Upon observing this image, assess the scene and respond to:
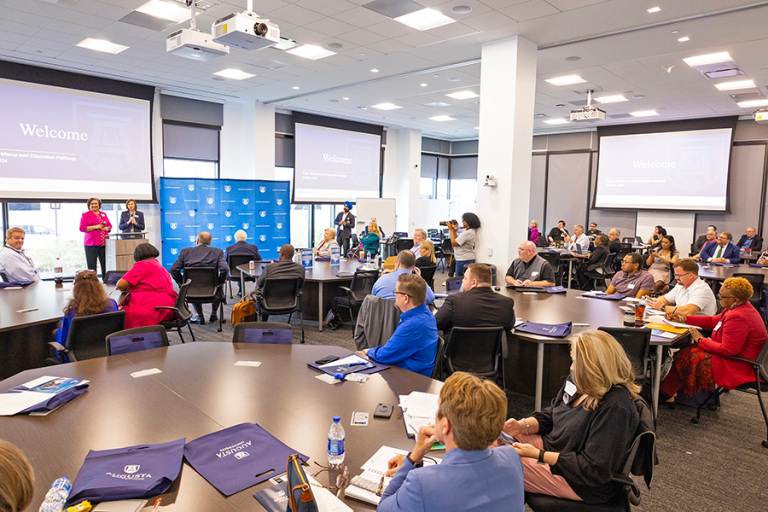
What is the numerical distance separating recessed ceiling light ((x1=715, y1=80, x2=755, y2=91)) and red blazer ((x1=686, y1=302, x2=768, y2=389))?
23.1 feet

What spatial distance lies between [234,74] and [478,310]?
7442 millimetres

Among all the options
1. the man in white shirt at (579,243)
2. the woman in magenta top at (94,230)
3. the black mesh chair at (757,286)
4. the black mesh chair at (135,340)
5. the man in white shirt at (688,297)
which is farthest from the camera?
the man in white shirt at (579,243)

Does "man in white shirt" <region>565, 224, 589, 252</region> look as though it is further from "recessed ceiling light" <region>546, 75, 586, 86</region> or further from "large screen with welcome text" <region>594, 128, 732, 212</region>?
"large screen with welcome text" <region>594, 128, 732, 212</region>

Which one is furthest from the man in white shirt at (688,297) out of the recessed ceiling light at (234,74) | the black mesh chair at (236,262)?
the recessed ceiling light at (234,74)

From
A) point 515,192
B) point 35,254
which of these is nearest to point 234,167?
point 35,254

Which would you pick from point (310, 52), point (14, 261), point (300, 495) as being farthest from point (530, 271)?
point (14, 261)

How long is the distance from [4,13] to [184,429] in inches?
263

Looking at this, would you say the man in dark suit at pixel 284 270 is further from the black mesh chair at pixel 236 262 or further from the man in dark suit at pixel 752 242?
the man in dark suit at pixel 752 242

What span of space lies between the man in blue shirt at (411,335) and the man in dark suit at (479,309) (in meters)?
0.71

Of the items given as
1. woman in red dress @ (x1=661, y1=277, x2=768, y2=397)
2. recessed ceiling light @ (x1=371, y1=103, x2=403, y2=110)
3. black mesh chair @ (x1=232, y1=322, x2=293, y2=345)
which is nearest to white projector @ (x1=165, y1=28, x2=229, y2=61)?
black mesh chair @ (x1=232, y1=322, x2=293, y2=345)

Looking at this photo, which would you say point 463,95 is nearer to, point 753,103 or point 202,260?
point 753,103

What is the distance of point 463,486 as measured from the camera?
143 centimetres

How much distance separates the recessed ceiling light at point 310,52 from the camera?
24.6ft

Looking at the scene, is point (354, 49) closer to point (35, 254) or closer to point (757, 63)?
point (757, 63)
